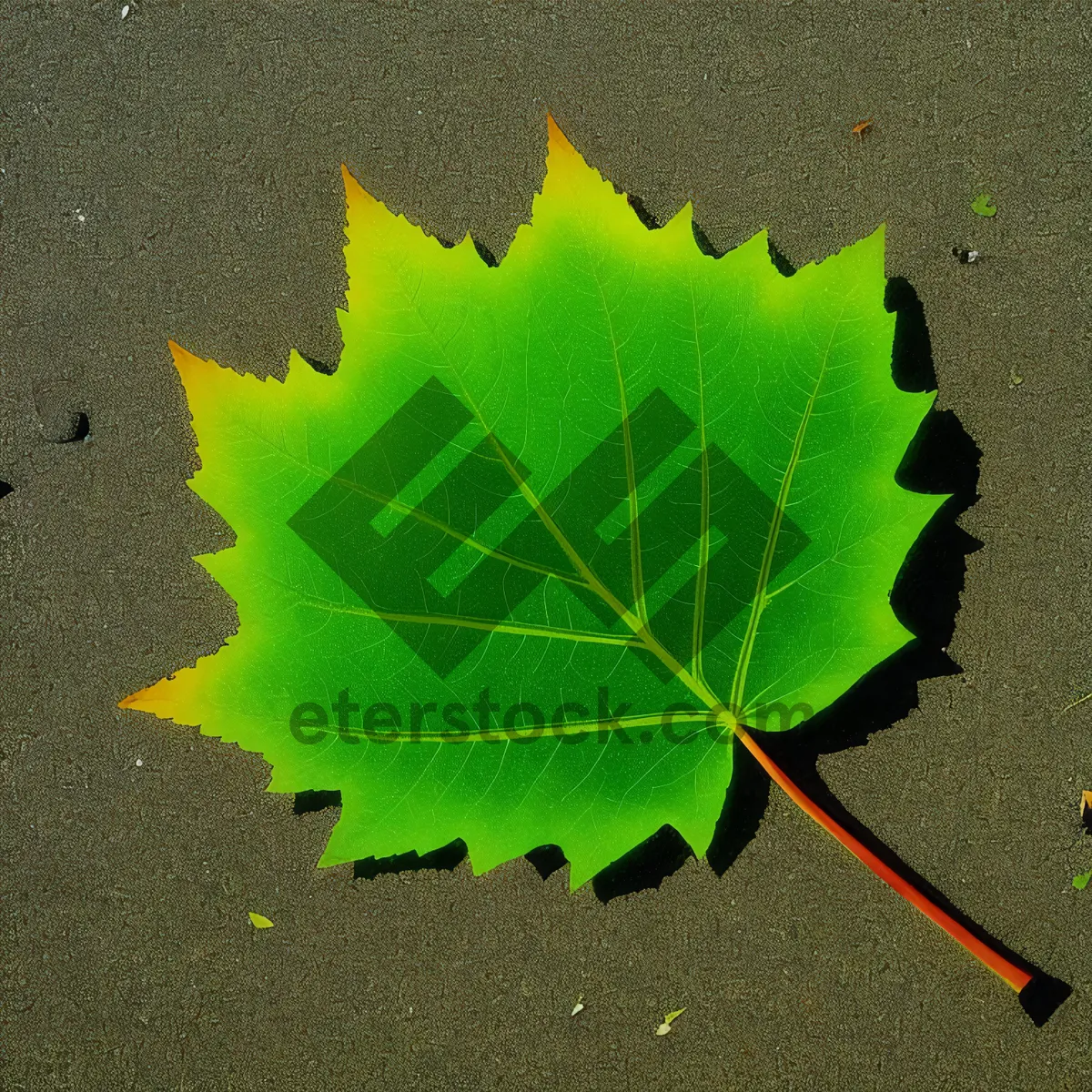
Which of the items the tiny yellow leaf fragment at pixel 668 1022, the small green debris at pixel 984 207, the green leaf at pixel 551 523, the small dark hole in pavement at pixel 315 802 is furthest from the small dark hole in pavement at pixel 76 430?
the small green debris at pixel 984 207

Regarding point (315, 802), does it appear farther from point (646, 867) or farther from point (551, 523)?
point (551, 523)

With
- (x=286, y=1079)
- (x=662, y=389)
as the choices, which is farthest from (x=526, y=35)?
(x=286, y=1079)

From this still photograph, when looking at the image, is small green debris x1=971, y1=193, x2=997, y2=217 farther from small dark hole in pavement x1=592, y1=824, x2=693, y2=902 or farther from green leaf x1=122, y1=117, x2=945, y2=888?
small dark hole in pavement x1=592, y1=824, x2=693, y2=902

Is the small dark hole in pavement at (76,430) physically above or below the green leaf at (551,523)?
above

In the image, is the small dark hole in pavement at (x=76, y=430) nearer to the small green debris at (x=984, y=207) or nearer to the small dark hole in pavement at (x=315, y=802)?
the small dark hole in pavement at (x=315, y=802)

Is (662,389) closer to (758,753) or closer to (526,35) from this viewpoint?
(758,753)

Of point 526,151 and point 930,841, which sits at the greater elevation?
point 526,151
